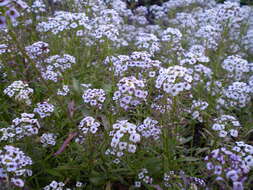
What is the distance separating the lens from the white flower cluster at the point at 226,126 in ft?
12.2

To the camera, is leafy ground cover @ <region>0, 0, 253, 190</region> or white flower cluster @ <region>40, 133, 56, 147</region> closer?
leafy ground cover @ <region>0, 0, 253, 190</region>

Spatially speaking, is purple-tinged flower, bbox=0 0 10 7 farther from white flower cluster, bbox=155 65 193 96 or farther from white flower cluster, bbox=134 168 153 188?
white flower cluster, bbox=134 168 153 188

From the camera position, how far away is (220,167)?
252cm

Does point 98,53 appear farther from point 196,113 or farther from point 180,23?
point 180,23

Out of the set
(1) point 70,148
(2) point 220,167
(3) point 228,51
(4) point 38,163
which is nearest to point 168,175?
(2) point 220,167

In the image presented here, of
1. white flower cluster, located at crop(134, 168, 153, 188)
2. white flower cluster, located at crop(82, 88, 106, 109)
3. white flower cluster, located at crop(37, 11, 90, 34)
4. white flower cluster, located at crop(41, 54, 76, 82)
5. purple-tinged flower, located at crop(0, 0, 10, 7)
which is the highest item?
purple-tinged flower, located at crop(0, 0, 10, 7)

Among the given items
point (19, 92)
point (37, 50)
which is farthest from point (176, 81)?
point (37, 50)

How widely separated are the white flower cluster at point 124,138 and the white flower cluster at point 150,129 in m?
0.41

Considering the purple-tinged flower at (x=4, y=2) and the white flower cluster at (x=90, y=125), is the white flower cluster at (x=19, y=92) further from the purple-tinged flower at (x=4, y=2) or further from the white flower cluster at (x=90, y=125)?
the purple-tinged flower at (x=4, y=2)

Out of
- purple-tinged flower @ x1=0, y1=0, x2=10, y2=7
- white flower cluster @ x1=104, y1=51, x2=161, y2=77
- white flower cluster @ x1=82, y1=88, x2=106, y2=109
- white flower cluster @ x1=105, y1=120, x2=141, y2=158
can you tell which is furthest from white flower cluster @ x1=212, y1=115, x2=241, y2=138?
purple-tinged flower @ x1=0, y1=0, x2=10, y2=7

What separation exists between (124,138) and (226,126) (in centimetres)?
149

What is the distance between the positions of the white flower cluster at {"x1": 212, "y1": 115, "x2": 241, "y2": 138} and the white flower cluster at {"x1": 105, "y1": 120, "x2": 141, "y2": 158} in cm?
119

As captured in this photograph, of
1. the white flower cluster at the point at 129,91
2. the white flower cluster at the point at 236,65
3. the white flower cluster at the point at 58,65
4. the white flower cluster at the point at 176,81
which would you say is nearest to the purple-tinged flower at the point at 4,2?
the white flower cluster at the point at 129,91

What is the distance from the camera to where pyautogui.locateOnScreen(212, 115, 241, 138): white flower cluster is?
3.73 meters
